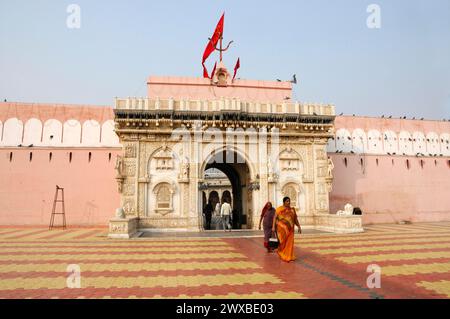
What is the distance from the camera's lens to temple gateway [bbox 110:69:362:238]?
16172 mm

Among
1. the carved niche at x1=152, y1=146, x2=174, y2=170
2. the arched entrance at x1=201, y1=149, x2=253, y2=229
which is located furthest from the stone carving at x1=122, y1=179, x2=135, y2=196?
the arched entrance at x1=201, y1=149, x2=253, y2=229

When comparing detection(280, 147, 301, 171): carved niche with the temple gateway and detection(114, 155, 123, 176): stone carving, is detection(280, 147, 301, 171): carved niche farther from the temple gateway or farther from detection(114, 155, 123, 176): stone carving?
detection(114, 155, 123, 176): stone carving

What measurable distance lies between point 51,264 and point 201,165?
9.51 metres

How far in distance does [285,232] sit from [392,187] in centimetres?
1608

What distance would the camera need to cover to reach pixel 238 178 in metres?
20.3

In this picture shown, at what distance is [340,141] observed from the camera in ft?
71.6

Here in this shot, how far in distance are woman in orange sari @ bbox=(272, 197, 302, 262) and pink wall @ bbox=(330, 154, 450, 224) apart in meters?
12.8

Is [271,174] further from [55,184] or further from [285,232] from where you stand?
[55,184]

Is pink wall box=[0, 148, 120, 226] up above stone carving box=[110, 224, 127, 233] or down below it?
above

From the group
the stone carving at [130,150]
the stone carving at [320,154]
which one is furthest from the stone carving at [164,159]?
the stone carving at [320,154]

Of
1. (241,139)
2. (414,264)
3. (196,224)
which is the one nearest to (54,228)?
(196,224)

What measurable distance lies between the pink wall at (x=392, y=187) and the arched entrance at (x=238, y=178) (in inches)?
226

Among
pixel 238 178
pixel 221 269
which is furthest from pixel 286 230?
pixel 238 178
